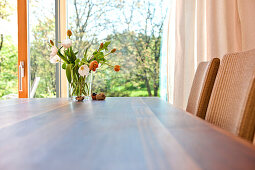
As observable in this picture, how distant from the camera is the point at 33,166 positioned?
0.31 m

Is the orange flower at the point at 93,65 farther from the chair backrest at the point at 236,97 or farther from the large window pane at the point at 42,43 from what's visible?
the large window pane at the point at 42,43

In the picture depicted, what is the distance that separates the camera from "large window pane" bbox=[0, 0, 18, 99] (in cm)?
333

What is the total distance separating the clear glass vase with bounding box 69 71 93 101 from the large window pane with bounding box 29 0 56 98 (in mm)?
1811

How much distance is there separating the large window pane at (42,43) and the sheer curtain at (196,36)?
1547 mm

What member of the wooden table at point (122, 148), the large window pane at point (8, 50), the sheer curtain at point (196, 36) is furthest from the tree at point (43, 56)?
the wooden table at point (122, 148)

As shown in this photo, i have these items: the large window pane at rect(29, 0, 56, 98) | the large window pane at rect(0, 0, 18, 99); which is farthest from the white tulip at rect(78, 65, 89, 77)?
the large window pane at rect(0, 0, 18, 99)

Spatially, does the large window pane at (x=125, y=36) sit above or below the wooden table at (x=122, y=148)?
above

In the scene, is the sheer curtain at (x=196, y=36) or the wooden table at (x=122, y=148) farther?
the sheer curtain at (x=196, y=36)

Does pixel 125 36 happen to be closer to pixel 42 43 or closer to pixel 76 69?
pixel 42 43

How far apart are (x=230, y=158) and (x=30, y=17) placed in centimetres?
343

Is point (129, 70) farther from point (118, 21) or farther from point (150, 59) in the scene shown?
point (118, 21)

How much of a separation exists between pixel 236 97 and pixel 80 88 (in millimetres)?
973

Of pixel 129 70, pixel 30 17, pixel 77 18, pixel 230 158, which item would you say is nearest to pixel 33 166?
pixel 230 158

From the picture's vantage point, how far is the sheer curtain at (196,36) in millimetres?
2242
